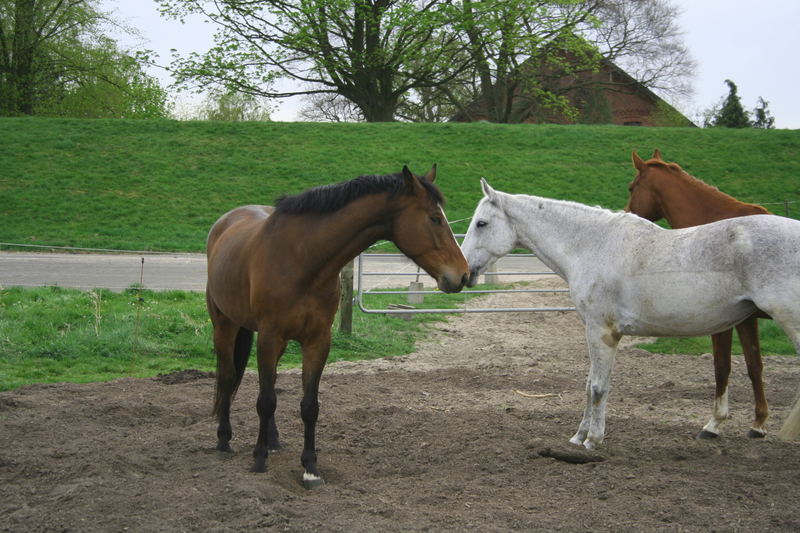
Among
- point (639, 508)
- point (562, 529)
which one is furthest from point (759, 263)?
point (562, 529)

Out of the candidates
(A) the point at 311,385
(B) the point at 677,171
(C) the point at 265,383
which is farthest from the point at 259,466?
(B) the point at 677,171

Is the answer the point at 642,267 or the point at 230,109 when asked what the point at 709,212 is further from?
the point at 230,109

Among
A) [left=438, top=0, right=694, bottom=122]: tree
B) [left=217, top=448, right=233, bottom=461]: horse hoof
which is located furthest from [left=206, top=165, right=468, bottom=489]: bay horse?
[left=438, top=0, right=694, bottom=122]: tree

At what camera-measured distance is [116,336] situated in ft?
28.9

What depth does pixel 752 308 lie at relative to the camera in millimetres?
4684

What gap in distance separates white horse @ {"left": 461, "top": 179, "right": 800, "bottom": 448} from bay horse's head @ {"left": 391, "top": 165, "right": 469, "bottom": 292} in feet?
4.15

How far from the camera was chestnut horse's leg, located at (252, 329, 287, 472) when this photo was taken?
4.67 meters

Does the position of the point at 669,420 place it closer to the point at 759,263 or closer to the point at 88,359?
the point at 759,263

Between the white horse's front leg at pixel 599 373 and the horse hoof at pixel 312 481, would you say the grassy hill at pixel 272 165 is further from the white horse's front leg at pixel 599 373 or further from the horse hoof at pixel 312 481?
the white horse's front leg at pixel 599 373

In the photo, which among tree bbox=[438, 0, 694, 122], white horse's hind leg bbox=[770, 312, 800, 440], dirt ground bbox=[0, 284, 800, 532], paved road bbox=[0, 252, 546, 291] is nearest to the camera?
dirt ground bbox=[0, 284, 800, 532]

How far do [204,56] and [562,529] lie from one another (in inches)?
1119

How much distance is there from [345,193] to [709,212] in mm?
3457

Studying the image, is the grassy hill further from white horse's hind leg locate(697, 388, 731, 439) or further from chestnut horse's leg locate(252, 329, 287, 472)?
white horse's hind leg locate(697, 388, 731, 439)

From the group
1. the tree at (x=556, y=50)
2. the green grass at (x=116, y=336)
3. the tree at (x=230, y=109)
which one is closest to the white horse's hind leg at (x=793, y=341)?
the green grass at (x=116, y=336)
